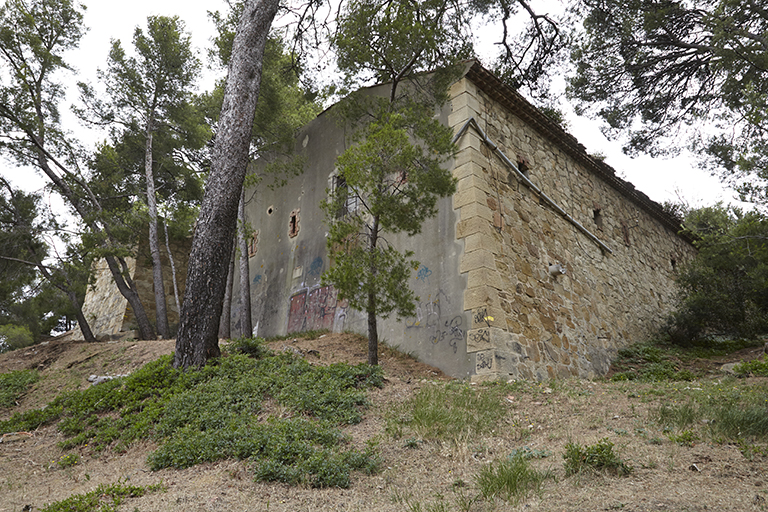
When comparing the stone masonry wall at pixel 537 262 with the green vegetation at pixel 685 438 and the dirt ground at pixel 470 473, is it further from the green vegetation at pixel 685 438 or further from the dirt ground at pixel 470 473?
the green vegetation at pixel 685 438

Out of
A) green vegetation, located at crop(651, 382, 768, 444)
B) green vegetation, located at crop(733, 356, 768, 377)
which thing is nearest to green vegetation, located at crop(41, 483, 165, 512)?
green vegetation, located at crop(651, 382, 768, 444)

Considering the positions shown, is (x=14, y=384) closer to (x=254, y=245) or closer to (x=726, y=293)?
(x=254, y=245)

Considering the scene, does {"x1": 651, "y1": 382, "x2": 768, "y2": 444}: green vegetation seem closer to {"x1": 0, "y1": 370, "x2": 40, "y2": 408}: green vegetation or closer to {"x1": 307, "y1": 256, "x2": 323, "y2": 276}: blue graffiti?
{"x1": 307, "y1": 256, "x2": 323, "y2": 276}: blue graffiti

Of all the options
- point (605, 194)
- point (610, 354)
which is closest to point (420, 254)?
point (610, 354)

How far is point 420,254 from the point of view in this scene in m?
8.05

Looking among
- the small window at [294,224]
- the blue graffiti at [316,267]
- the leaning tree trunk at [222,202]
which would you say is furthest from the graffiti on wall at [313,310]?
the leaning tree trunk at [222,202]

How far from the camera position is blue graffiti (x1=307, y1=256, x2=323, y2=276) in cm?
1022

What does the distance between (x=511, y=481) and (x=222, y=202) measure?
16.1 ft

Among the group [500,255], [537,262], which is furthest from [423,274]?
[537,262]

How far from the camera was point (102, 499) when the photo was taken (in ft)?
10.1

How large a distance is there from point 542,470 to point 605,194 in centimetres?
1021

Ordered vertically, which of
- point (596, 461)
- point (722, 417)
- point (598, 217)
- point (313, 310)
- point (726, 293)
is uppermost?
point (598, 217)

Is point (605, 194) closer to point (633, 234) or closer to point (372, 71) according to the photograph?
point (633, 234)

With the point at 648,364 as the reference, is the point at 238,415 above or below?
below
